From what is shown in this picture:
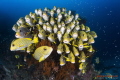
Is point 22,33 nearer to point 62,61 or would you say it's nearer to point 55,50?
point 55,50

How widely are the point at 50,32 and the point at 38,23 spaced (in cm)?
74

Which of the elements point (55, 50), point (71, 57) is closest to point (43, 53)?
point (55, 50)

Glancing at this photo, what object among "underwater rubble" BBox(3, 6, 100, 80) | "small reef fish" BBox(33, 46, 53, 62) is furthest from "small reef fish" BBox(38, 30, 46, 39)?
"small reef fish" BBox(33, 46, 53, 62)

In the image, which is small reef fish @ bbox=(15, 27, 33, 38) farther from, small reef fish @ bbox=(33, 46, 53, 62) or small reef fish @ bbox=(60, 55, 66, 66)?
small reef fish @ bbox=(60, 55, 66, 66)

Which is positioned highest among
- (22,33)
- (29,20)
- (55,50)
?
(29,20)

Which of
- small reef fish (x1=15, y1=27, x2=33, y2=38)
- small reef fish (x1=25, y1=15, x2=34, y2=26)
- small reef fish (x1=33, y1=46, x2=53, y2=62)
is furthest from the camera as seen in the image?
small reef fish (x1=25, y1=15, x2=34, y2=26)

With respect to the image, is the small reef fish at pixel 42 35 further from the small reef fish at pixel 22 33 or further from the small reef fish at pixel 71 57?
the small reef fish at pixel 71 57

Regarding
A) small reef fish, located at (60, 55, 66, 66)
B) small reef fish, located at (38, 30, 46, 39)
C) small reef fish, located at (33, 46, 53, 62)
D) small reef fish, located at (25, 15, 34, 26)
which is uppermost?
small reef fish, located at (25, 15, 34, 26)

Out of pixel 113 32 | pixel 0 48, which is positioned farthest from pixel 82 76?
pixel 113 32

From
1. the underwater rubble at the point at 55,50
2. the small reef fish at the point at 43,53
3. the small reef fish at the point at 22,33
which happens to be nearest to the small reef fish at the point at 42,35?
the underwater rubble at the point at 55,50

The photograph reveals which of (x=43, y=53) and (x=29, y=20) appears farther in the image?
(x=29, y=20)

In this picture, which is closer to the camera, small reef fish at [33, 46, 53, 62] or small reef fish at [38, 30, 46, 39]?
small reef fish at [33, 46, 53, 62]

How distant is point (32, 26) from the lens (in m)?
3.81

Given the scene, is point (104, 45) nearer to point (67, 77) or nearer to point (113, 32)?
point (113, 32)
